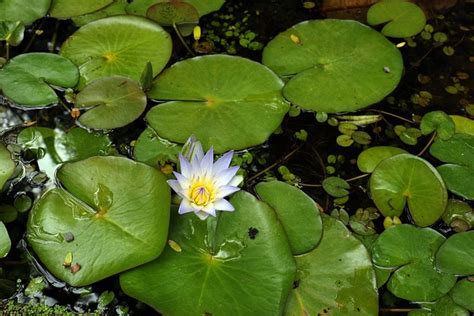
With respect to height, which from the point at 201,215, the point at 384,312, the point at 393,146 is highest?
the point at 201,215

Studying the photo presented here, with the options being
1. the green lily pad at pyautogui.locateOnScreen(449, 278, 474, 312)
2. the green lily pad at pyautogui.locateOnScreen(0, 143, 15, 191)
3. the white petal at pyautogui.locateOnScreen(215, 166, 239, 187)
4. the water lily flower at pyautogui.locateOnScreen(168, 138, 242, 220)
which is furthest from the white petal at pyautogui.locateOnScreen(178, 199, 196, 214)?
the green lily pad at pyautogui.locateOnScreen(449, 278, 474, 312)

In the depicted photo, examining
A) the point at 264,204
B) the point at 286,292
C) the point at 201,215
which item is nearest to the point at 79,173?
the point at 201,215

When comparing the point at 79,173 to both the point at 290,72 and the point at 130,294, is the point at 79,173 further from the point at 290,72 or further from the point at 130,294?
the point at 290,72

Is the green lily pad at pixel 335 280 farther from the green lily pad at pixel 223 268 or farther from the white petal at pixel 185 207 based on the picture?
the white petal at pixel 185 207

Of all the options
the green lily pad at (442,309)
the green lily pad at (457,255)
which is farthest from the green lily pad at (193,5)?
the green lily pad at (442,309)

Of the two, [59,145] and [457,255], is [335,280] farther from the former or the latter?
[59,145]

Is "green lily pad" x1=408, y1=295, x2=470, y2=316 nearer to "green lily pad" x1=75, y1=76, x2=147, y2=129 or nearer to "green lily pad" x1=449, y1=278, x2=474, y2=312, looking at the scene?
"green lily pad" x1=449, y1=278, x2=474, y2=312
